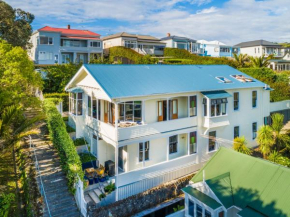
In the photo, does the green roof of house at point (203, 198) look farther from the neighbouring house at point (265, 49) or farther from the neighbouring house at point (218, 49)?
the neighbouring house at point (218, 49)

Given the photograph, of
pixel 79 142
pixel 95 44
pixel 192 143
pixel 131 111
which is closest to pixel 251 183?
pixel 192 143

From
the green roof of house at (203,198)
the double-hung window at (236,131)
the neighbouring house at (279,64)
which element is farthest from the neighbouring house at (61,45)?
the neighbouring house at (279,64)

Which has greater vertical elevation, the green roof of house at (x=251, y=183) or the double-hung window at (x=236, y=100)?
the double-hung window at (x=236, y=100)

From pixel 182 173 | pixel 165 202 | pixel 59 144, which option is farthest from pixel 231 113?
pixel 59 144

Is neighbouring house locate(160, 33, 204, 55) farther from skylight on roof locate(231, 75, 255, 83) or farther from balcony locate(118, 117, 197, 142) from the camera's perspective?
balcony locate(118, 117, 197, 142)

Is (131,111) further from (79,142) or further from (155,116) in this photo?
(79,142)
